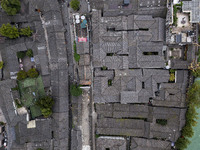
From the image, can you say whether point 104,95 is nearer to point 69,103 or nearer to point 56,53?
point 69,103

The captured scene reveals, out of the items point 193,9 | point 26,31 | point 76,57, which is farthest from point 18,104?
point 193,9

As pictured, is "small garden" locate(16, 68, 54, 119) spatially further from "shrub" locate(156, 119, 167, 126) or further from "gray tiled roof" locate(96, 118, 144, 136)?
"shrub" locate(156, 119, 167, 126)

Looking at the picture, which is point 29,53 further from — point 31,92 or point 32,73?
point 31,92

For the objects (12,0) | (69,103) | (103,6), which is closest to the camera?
(12,0)

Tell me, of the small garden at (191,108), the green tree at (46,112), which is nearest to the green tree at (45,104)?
the green tree at (46,112)

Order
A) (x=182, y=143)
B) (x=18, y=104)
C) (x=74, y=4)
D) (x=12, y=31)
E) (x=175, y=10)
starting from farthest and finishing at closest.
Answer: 1. (x=18, y=104)
2. (x=182, y=143)
3. (x=74, y=4)
4. (x=12, y=31)
5. (x=175, y=10)

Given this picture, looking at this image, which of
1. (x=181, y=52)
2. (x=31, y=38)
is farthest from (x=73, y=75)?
(x=181, y=52)
